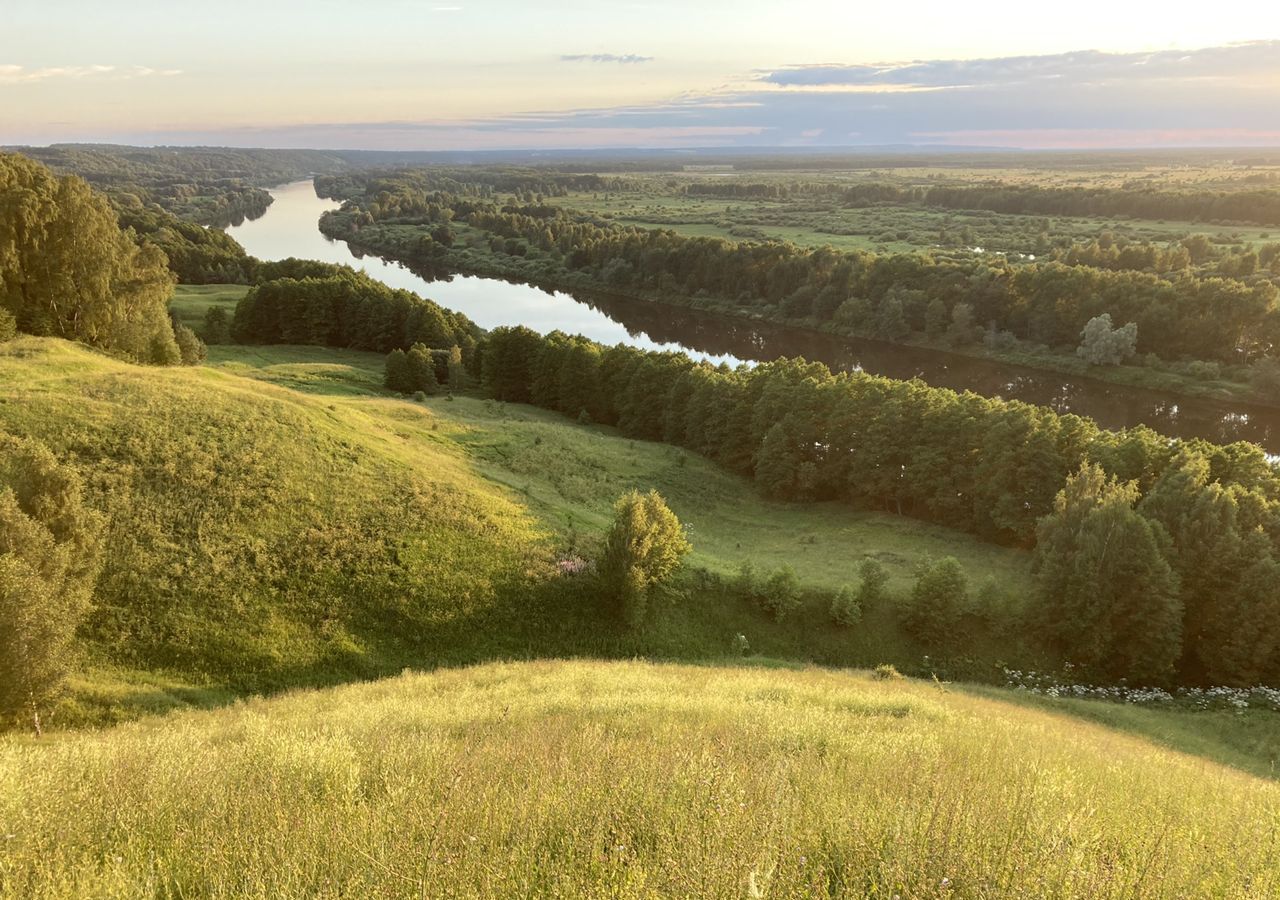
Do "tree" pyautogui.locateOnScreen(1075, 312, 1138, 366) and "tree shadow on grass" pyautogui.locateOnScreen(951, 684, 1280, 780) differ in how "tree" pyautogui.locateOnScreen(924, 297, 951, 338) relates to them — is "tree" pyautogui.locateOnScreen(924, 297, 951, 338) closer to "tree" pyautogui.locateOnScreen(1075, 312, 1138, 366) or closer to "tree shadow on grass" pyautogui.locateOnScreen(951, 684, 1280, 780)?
"tree" pyautogui.locateOnScreen(1075, 312, 1138, 366)

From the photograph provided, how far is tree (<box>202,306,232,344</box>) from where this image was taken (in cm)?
8025

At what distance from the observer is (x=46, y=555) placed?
1661 cm

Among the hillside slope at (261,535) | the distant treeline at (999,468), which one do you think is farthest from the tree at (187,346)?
the distant treeline at (999,468)

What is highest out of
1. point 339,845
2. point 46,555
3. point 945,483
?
point 339,845

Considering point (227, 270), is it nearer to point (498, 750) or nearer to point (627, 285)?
point (627, 285)

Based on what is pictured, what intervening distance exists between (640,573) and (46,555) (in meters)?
18.6

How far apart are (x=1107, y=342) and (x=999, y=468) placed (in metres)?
49.6

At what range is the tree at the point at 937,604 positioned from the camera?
3127 cm

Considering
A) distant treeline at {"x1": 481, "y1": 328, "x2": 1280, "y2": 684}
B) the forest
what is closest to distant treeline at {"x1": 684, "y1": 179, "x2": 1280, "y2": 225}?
the forest

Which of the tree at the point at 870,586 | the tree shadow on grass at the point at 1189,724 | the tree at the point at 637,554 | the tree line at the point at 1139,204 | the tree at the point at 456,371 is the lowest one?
the tree shadow on grass at the point at 1189,724

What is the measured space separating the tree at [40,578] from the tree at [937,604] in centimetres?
3003

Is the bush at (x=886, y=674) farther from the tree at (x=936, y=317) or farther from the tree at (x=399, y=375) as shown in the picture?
the tree at (x=936, y=317)

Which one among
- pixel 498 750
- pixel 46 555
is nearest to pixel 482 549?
pixel 46 555

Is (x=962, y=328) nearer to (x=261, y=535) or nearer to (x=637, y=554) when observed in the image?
(x=637, y=554)
